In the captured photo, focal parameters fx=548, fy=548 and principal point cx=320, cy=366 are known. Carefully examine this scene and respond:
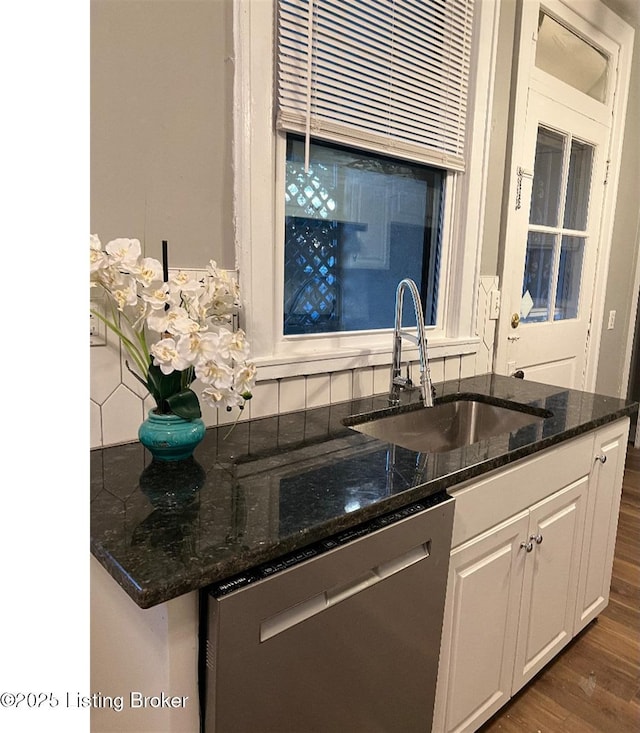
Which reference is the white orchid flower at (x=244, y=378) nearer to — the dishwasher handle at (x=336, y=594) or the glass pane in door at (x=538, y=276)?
the dishwasher handle at (x=336, y=594)

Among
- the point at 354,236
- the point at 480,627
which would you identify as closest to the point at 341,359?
the point at 354,236

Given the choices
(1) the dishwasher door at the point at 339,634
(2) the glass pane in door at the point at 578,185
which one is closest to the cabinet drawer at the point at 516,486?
(1) the dishwasher door at the point at 339,634

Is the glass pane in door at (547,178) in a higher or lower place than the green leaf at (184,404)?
higher

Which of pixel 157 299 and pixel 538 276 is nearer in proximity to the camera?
pixel 157 299

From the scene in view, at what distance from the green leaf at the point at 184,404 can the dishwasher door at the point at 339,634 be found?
39cm

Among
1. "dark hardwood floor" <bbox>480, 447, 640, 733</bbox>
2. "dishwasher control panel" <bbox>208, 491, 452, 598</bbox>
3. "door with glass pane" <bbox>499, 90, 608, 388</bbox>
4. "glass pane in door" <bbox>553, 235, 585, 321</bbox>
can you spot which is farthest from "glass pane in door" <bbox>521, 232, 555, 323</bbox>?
"dishwasher control panel" <bbox>208, 491, 452, 598</bbox>

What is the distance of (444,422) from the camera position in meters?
1.94

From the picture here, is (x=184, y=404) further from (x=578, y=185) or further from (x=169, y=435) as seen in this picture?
(x=578, y=185)

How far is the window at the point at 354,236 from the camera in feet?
5.53

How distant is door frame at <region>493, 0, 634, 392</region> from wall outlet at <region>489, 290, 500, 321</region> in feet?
0.13

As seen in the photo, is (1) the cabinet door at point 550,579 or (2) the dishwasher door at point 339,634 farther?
(1) the cabinet door at point 550,579

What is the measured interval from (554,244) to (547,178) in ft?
1.06

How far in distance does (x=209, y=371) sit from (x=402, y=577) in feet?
1.84
